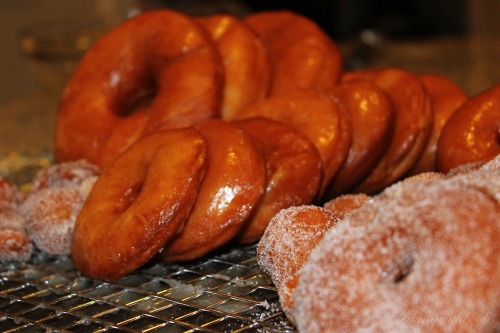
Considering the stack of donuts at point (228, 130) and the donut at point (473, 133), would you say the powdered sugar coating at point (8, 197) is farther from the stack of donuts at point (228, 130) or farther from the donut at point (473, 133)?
the donut at point (473, 133)

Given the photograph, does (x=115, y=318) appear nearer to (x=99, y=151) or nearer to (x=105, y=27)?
(x=99, y=151)

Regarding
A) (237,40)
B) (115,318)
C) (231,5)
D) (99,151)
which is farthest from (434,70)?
(115,318)

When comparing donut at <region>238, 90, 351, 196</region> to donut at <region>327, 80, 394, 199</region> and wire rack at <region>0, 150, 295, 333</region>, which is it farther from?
wire rack at <region>0, 150, 295, 333</region>

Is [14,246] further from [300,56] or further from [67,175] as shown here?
[300,56]

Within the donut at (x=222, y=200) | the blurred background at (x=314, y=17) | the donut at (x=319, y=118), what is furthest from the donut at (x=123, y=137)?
the blurred background at (x=314, y=17)

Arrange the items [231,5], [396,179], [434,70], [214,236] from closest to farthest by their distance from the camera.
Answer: [214,236] < [396,179] < [434,70] < [231,5]
